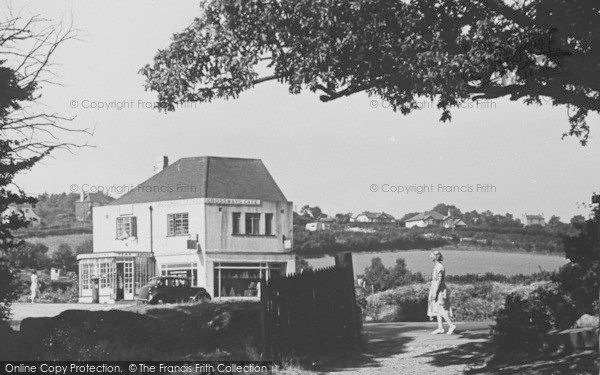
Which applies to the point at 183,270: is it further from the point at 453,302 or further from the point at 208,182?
the point at 453,302

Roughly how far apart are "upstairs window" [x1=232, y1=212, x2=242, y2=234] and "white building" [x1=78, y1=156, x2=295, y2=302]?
5 centimetres

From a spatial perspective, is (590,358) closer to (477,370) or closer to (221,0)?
(477,370)

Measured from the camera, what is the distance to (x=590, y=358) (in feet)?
37.3

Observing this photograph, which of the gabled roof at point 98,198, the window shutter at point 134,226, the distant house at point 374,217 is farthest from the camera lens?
the gabled roof at point 98,198

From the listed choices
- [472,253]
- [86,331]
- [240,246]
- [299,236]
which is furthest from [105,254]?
[86,331]

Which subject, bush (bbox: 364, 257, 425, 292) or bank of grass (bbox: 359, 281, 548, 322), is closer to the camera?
bank of grass (bbox: 359, 281, 548, 322)

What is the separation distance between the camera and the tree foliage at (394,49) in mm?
12047

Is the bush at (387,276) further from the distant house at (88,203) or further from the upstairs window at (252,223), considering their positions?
the distant house at (88,203)

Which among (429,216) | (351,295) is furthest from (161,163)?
(351,295)

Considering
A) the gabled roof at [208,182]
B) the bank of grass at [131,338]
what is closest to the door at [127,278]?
the gabled roof at [208,182]

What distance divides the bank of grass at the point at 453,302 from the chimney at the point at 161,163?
35753 millimetres

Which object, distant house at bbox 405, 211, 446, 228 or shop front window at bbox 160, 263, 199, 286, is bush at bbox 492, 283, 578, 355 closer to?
shop front window at bbox 160, 263, 199, 286

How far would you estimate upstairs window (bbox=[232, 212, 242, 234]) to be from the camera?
2237 inches

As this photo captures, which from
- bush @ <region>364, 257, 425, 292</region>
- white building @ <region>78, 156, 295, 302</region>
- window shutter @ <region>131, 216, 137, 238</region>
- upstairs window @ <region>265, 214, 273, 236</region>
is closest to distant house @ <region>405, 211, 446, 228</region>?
upstairs window @ <region>265, 214, 273, 236</region>
